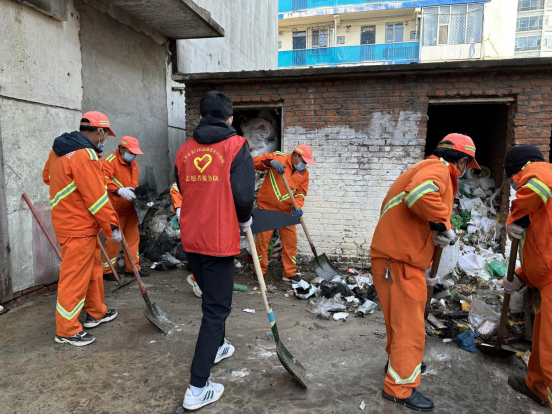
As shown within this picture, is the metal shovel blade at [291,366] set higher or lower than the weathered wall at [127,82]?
lower

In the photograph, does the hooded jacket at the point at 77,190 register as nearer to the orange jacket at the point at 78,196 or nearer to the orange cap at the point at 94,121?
the orange jacket at the point at 78,196

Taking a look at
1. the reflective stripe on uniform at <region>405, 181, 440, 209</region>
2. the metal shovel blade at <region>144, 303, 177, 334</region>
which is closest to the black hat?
the reflective stripe on uniform at <region>405, 181, 440, 209</region>

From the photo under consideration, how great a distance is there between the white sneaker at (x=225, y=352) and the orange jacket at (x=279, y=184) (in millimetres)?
2541

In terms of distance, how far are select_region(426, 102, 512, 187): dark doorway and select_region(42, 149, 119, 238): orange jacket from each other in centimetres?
506

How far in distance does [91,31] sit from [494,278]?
6.64 m

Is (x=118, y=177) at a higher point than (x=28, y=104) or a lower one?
lower

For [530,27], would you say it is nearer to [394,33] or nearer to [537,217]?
[537,217]

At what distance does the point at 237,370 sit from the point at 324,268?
8.79ft

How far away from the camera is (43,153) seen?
425 cm

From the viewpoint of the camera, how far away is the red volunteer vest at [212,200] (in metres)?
2.25

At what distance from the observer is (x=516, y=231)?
2510 mm

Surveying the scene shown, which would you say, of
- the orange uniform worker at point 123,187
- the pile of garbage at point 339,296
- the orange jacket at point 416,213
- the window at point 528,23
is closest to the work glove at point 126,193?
the orange uniform worker at point 123,187

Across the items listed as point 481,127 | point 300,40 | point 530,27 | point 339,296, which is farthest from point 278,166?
point 300,40

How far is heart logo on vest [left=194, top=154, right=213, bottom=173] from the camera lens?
2.27 meters
